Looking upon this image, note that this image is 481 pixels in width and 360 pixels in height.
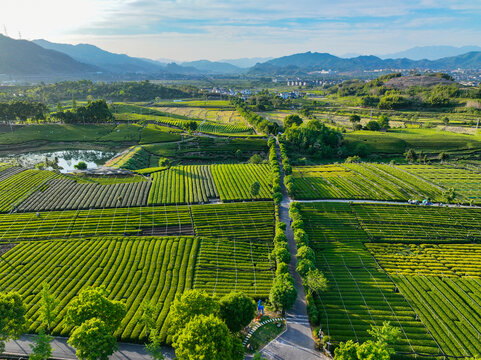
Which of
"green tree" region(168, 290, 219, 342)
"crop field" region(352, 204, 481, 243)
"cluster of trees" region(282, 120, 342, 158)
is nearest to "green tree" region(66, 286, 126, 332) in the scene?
"green tree" region(168, 290, 219, 342)

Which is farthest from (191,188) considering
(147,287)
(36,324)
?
(36,324)

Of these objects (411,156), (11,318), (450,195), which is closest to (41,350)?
(11,318)

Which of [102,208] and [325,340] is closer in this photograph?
[325,340]

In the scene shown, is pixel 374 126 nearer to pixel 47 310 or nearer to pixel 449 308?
pixel 449 308

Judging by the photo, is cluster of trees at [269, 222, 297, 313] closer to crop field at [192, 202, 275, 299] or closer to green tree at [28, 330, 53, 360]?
crop field at [192, 202, 275, 299]

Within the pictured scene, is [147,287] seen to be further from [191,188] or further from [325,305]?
[191,188]

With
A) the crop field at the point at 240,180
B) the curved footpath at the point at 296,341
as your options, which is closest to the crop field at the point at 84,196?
the crop field at the point at 240,180
